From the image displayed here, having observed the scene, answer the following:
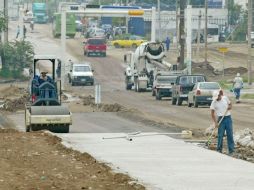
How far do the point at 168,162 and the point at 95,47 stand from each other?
289 ft

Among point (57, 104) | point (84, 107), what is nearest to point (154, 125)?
point (57, 104)

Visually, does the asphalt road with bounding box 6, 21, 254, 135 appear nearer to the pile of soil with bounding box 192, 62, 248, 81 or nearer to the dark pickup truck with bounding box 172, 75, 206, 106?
the dark pickup truck with bounding box 172, 75, 206, 106

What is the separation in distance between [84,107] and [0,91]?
18.9 meters

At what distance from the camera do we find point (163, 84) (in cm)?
Answer: 6519

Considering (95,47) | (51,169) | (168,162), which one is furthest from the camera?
(95,47)

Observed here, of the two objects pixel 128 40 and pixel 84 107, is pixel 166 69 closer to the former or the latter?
pixel 84 107

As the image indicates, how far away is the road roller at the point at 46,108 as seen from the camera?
34.3 meters

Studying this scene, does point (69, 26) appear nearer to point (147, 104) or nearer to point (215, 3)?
point (215, 3)

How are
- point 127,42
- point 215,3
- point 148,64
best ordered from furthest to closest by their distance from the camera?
point 215,3
point 127,42
point 148,64

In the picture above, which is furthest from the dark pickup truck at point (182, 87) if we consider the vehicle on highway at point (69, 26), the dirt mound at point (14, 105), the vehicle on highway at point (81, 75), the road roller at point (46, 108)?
the vehicle on highway at point (69, 26)

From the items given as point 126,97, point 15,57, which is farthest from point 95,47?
point 126,97

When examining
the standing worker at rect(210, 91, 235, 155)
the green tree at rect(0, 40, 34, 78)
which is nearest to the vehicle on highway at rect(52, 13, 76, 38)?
the green tree at rect(0, 40, 34, 78)

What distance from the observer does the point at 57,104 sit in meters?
36.0

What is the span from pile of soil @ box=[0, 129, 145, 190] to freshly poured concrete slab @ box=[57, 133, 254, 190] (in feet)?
1.43
